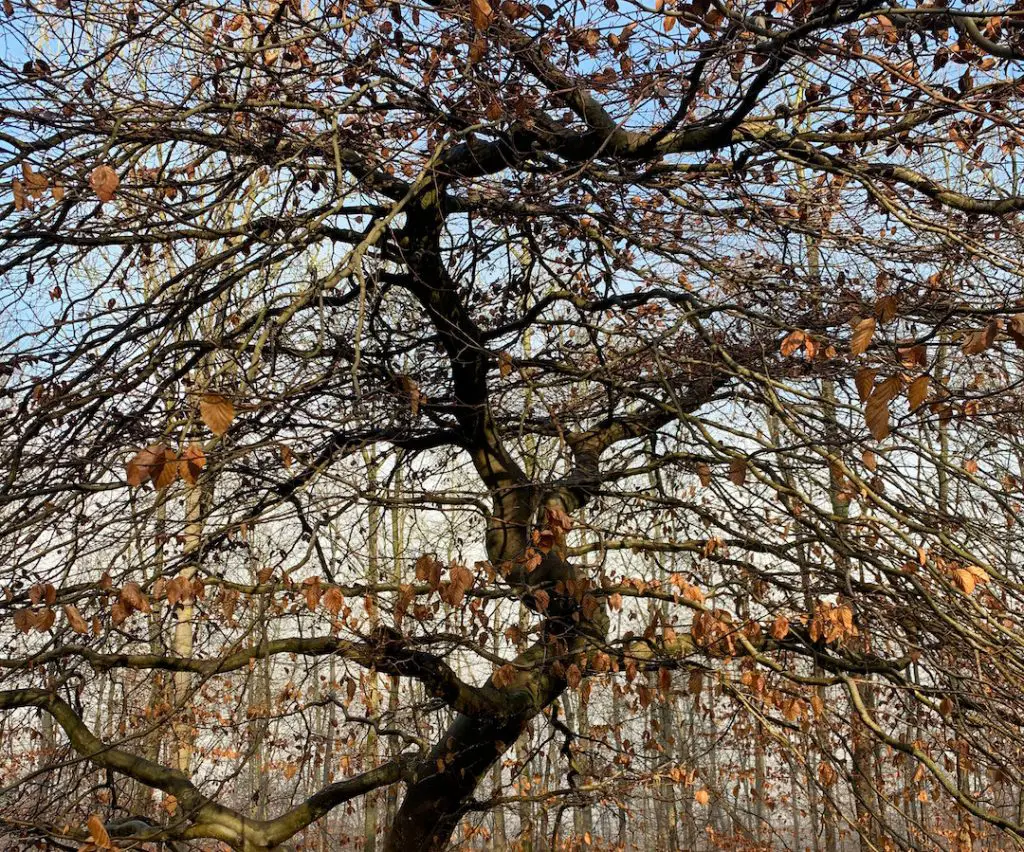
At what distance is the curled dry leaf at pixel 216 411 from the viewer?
203cm

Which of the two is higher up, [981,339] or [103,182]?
[103,182]

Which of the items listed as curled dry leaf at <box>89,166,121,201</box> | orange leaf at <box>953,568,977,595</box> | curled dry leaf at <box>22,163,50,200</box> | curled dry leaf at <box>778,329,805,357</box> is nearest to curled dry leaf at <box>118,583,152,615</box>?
curled dry leaf at <box>89,166,121,201</box>

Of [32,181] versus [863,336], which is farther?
[32,181]

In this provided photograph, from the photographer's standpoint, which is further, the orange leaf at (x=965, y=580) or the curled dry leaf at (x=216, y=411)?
the orange leaf at (x=965, y=580)

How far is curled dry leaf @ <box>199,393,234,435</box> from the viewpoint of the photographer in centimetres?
203

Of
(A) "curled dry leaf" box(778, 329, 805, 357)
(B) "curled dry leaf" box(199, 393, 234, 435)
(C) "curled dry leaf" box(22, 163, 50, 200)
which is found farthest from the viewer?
(A) "curled dry leaf" box(778, 329, 805, 357)

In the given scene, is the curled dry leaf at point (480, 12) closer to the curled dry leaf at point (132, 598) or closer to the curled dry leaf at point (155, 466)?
the curled dry leaf at point (155, 466)

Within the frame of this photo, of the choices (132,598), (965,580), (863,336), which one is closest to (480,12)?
(863,336)

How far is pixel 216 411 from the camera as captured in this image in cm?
205

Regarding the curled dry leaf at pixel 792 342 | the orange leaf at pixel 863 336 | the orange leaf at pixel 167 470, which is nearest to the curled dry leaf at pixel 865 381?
the orange leaf at pixel 863 336

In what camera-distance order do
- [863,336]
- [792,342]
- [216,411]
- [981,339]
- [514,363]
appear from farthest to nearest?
[514,363]
[792,342]
[863,336]
[981,339]
[216,411]

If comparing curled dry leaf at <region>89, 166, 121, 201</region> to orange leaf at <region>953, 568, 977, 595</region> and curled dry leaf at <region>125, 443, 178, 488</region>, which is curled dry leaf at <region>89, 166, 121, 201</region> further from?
orange leaf at <region>953, 568, 977, 595</region>

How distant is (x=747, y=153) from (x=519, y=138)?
41.3 inches

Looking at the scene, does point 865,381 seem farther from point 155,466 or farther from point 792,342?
point 155,466
